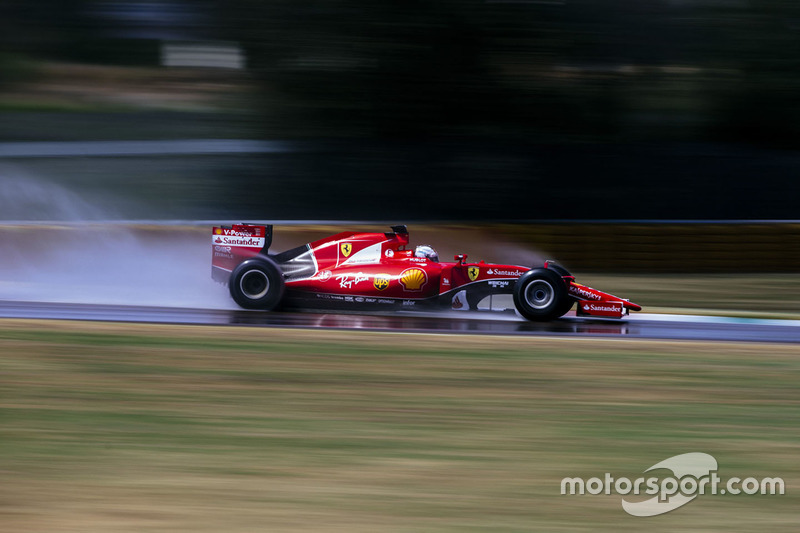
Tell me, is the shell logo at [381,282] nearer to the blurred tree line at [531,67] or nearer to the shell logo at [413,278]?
the shell logo at [413,278]

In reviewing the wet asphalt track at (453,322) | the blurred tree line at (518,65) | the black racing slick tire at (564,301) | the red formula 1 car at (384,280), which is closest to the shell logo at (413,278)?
the red formula 1 car at (384,280)

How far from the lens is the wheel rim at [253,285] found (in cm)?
1127

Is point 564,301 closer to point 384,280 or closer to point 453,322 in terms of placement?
point 453,322

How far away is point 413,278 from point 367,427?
4488 millimetres

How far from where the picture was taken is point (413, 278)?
10.9m

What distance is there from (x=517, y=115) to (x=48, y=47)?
10151 millimetres

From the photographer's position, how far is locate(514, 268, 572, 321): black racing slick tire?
34.8ft

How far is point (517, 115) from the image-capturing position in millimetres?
17188

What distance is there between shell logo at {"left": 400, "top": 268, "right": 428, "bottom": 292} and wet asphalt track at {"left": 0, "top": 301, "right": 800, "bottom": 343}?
0.42m

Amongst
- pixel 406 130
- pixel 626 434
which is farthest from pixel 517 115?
pixel 626 434

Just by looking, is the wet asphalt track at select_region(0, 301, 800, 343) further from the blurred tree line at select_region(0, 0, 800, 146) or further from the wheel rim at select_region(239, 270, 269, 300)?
the blurred tree line at select_region(0, 0, 800, 146)

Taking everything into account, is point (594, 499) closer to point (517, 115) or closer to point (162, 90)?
point (517, 115)

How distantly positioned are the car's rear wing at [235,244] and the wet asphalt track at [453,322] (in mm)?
630

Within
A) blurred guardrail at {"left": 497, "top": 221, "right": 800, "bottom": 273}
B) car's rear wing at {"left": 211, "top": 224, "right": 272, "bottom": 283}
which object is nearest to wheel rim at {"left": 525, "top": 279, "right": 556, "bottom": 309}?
car's rear wing at {"left": 211, "top": 224, "right": 272, "bottom": 283}
